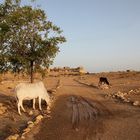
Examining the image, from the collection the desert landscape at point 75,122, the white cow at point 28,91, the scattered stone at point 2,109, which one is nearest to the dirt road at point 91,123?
the desert landscape at point 75,122

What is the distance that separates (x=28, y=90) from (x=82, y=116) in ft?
17.5

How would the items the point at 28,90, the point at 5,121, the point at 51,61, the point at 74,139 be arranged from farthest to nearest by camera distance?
the point at 51,61 → the point at 28,90 → the point at 5,121 → the point at 74,139

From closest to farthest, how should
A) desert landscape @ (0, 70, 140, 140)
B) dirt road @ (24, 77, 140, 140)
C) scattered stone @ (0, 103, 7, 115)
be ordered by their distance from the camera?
dirt road @ (24, 77, 140, 140)
desert landscape @ (0, 70, 140, 140)
scattered stone @ (0, 103, 7, 115)

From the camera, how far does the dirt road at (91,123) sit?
15484mm

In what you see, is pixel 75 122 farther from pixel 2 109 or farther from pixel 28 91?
pixel 2 109

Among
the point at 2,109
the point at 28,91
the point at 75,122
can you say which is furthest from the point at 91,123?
the point at 2,109

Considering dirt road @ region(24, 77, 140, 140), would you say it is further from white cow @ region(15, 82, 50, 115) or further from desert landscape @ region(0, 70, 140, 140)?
white cow @ region(15, 82, 50, 115)

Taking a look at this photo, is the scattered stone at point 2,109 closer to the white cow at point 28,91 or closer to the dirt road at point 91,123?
the white cow at point 28,91

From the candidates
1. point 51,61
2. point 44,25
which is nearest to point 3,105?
→ point 51,61

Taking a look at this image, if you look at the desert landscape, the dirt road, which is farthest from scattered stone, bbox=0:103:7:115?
the dirt road

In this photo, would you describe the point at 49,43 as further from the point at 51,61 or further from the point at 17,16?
the point at 17,16

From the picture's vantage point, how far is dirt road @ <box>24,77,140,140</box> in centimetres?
1548

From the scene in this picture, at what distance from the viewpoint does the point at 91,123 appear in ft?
59.2

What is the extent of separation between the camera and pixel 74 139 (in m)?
14.9
